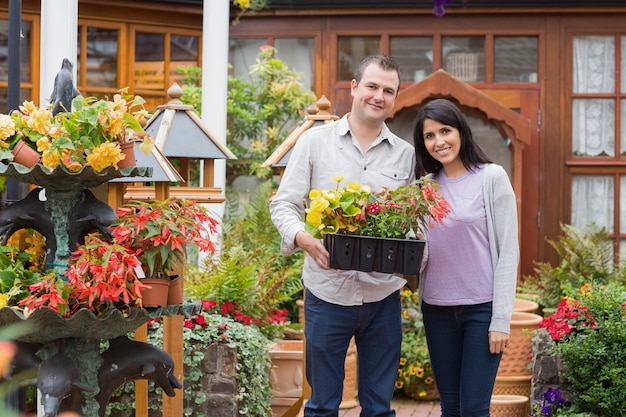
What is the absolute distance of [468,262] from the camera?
3.86 m

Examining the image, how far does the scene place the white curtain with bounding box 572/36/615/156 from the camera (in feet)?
29.1

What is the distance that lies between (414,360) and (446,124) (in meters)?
3.58

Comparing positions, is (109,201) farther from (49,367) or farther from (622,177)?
(622,177)

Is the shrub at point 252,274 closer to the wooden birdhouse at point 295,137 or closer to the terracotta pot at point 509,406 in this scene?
the wooden birdhouse at point 295,137

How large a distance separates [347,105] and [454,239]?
17.3 feet

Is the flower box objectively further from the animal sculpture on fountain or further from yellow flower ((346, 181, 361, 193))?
the animal sculpture on fountain

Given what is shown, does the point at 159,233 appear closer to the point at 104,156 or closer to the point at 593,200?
the point at 104,156

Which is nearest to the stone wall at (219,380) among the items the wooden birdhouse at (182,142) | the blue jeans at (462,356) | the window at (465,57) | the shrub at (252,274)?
the shrub at (252,274)

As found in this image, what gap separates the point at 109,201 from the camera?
4551 mm

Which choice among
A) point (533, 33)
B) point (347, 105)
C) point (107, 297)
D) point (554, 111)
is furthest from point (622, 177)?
point (107, 297)

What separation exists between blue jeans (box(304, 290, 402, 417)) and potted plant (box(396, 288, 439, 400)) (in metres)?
3.22

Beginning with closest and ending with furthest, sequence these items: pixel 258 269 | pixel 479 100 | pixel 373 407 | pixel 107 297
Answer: pixel 107 297 < pixel 373 407 < pixel 258 269 < pixel 479 100

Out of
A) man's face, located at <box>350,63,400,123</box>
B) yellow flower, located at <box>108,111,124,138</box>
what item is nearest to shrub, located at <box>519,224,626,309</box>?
man's face, located at <box>350,63,400,123</box>

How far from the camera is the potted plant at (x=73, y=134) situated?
323 centimetres
